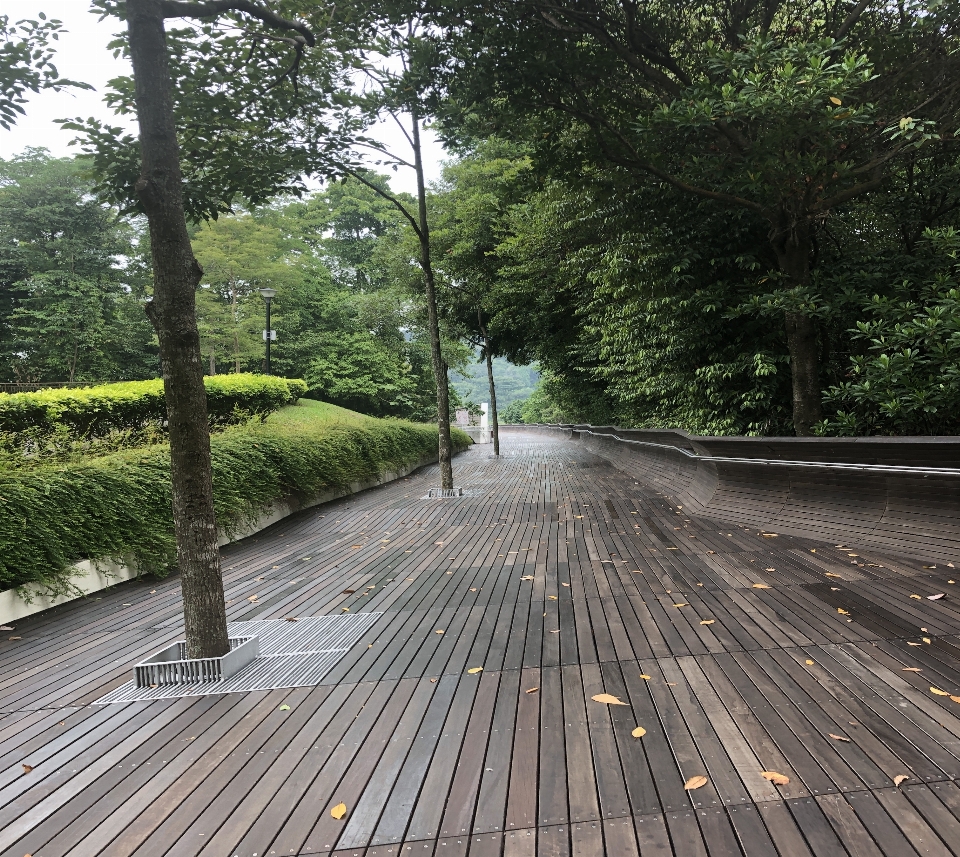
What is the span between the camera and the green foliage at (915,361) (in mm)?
5730

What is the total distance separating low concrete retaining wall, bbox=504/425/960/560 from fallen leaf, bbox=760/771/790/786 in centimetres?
315

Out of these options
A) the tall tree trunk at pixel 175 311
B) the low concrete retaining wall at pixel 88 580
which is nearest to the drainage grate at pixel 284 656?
the tall tree trunk at pixel 175 311

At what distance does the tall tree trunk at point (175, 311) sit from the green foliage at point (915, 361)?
6148 mm

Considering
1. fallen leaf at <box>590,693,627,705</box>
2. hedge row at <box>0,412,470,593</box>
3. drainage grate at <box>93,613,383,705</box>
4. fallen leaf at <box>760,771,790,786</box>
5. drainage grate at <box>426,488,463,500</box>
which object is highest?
hedge row at <box>0,412,470,593</box>

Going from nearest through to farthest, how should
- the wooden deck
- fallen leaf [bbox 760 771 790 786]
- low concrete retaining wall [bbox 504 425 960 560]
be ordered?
the wooden deck
fallen leaf [bbox 760 771 790 786]
low concrete retaining wall [bbox 504 425 960 560]

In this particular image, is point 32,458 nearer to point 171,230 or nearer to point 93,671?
point 93,671

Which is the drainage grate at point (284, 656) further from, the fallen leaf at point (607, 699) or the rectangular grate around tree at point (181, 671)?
the fallen leaf at point (607, 699)

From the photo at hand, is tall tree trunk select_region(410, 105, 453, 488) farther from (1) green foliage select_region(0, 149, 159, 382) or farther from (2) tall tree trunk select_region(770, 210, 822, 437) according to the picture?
(1) green foliage select_region(0, 149, 159, 382)

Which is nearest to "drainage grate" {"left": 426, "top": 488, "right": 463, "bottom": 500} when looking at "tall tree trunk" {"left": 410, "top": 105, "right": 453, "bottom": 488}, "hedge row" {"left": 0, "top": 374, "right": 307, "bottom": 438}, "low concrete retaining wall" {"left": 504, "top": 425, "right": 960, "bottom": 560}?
"tall tree trunk" {"left": 410, "top": 105, "right": 453, "bottom": 488}

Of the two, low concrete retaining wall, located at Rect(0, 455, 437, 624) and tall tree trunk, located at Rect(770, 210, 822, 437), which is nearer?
low concrete retaining wall, located at Rect(0, 455, 437, 624)

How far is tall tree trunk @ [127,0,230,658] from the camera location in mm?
2969

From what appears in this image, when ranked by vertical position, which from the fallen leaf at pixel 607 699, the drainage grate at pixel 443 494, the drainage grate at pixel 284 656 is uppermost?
the fallen leaf at pixel 607 699

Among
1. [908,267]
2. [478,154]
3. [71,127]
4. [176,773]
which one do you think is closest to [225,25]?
[71,127]

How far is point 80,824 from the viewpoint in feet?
6.42
